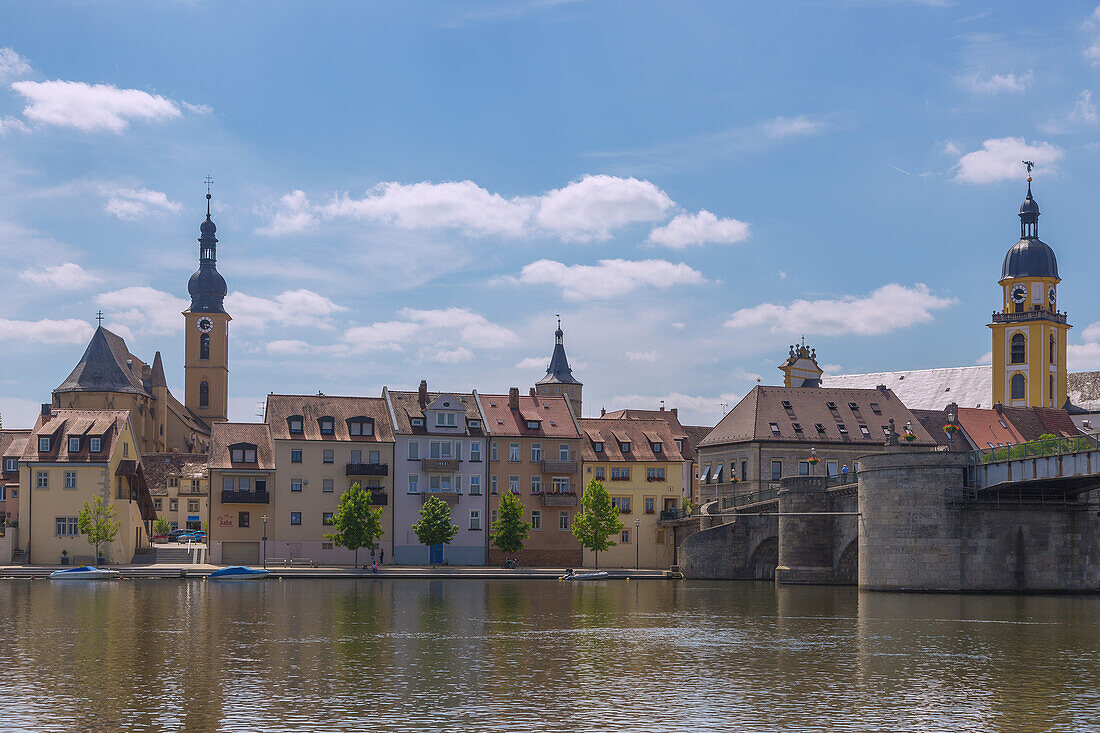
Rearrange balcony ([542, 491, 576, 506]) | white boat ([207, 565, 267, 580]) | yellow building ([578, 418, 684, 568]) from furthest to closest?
yellow building ([578, 418, 684, 568]), balcony ([542, 491, 576, 506]), white boat ([207, 565, 267, 580])

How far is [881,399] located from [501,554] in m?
38.3

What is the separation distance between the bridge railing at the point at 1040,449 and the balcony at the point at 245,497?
6054 cm

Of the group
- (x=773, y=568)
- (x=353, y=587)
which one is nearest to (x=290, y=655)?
(x=353, y=587)

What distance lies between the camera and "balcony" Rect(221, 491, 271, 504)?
116 meters

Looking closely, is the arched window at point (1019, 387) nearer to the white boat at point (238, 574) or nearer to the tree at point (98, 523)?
the white boat at point (238, 574)

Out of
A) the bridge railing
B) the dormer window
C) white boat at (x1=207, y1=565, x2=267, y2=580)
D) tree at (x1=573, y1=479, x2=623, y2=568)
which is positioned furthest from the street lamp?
the bridge railing

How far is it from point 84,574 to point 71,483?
1698 centimetres

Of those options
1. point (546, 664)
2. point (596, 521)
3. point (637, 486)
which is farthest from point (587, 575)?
point (546, 664)

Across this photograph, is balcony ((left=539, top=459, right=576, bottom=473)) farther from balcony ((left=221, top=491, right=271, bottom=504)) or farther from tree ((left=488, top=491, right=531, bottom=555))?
balcony ((left=221, top=491, right=271, bottom=504))

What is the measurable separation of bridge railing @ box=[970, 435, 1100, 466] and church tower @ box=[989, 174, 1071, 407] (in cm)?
10771

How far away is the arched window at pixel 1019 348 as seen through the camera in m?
187

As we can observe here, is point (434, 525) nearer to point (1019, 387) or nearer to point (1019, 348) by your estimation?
point (1019, 387)

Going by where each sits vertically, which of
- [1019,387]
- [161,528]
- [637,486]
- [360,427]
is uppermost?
[1019,387]

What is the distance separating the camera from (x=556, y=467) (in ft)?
413
